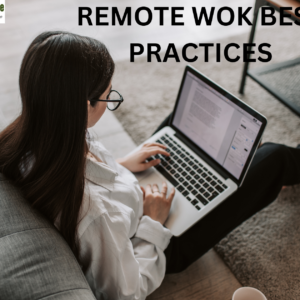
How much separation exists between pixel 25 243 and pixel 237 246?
92 centimetres

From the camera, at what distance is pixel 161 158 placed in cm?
120

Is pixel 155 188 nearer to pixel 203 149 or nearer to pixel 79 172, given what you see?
pixel 203 149

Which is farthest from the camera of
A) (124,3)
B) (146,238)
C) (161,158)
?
(124,3)

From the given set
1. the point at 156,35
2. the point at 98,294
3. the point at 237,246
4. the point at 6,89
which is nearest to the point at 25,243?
the point at 98,294

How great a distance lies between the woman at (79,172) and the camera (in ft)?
2.15

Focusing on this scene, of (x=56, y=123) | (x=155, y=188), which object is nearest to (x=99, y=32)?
(x=155, y=188)

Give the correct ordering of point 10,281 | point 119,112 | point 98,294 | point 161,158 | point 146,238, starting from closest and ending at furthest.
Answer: point 10,281 < point 98,294 < point 146,238 < point 161,158 < point 119,112

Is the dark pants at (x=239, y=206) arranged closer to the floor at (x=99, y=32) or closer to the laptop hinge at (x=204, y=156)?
the laptop hinge at (x=204, y=156)

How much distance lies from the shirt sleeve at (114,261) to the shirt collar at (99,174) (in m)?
0.09

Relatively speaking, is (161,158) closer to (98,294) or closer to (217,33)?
(98,294)

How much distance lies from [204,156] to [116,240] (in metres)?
0.52

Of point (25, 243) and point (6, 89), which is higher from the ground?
point (25, 243)

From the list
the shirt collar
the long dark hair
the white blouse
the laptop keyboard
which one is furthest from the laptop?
the long dark hair

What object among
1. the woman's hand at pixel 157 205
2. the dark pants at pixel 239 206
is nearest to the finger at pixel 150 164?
the woman's hand at pixel 157 205
